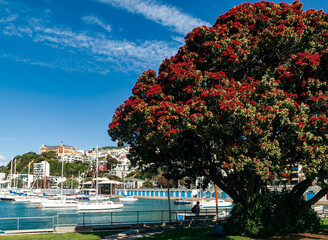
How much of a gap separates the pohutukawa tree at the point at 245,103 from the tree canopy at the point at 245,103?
1.9 inches

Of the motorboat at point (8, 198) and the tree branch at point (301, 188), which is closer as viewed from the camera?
the tree branch at point (301, 188)

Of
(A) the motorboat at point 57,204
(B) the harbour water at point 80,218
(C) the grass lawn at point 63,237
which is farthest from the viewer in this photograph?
(A) the motorboat at point 57,204

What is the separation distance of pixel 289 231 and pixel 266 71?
8.78 m

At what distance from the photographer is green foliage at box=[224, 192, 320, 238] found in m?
16.3

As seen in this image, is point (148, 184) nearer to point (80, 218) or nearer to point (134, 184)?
point (134, 184)

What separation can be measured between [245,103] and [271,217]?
658 centimetres

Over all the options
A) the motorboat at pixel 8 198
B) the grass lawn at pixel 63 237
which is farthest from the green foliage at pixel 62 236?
A: the motorboat at pixel 8 198

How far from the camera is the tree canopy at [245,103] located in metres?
14.2

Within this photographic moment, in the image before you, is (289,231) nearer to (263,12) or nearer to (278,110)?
(278,110)

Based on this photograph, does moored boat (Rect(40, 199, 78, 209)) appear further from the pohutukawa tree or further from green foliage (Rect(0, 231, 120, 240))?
the pohutukawa tree

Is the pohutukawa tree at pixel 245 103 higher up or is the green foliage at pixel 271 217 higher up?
the pohutukawa tree at pixel 245 103

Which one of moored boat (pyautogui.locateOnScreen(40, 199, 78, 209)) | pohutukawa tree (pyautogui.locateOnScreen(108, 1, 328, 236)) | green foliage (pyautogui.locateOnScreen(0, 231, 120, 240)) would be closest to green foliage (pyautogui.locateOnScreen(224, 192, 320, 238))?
pohutukawa tree (pyautogui.locateOnScreen(108, 1, 328, 236))

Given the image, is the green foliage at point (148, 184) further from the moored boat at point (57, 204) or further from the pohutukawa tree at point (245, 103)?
the pohutukawa tree at point (245, 103)

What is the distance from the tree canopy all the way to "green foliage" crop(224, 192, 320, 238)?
99cm
